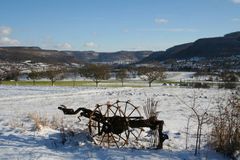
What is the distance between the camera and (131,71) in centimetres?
14738

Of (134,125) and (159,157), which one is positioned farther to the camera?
(134,125)

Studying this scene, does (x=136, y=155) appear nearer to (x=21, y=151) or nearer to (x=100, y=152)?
(x=100, y=152)

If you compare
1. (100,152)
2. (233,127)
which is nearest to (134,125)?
(100,152)

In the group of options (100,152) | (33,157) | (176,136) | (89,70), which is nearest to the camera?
→ (33,157)

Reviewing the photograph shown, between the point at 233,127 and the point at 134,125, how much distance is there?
2.40 m

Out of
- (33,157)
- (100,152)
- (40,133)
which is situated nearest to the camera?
(33,157)

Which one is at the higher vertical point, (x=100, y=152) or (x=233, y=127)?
(x=233, y=127)

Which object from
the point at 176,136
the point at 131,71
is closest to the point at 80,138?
the point at 176,136

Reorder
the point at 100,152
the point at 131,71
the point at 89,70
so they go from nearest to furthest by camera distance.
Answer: the point at 100,152
the point at 89,70
the point at 131,71

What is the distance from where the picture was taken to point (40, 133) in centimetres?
1043

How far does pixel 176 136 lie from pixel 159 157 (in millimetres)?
4994

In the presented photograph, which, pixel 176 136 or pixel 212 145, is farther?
pixel 176 136

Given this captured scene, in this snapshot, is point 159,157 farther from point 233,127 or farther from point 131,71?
point 131,71

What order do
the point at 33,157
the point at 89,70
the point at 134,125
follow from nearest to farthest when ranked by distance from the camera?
1. the point at 33,157
2. the point at 134,125
3. the point at 89,70
